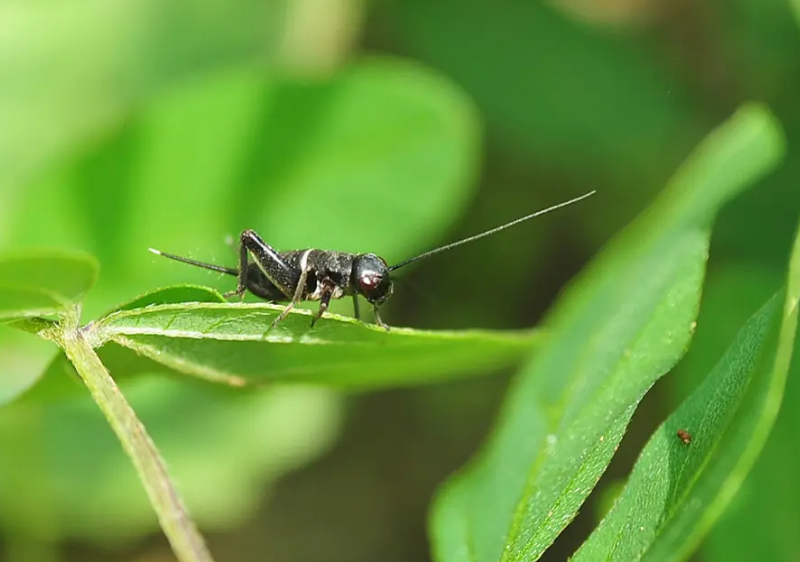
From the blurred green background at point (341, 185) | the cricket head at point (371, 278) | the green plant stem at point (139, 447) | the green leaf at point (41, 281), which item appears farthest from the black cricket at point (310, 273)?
the green leaf at point (41, 281)

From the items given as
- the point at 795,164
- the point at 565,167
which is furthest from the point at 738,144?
the point at 565,167

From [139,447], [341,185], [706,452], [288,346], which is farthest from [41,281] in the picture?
[341,185]

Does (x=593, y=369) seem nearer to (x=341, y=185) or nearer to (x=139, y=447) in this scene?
(x=139, y=447)

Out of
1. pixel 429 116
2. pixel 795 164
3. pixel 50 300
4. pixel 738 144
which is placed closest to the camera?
pixel 50 300

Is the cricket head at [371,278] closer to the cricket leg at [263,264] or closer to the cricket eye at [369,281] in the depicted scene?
the cricket eye at [369,281]

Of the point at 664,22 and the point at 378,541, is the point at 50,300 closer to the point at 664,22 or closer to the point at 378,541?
the point at 378,541

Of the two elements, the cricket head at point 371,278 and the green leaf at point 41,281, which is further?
the cricket head at point 371,278

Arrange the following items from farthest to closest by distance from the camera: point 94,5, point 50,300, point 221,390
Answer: point 94,5, point 221,390, point 50,300
